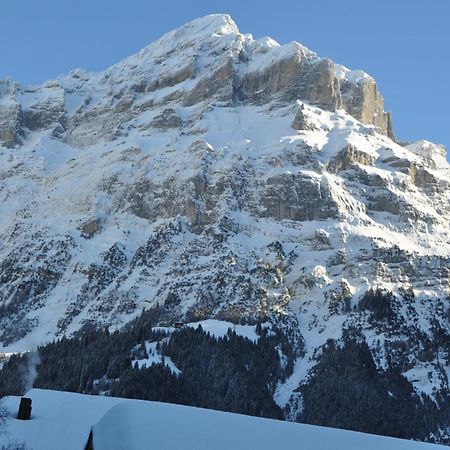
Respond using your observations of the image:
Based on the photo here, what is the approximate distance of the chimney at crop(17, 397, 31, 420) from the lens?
5531 centimetres

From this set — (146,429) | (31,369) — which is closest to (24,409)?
(146,429)

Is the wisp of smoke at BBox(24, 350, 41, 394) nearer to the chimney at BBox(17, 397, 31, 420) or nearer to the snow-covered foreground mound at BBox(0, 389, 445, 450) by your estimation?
the snow-covered foreground mound at BBox(0, 389, 445, 450)

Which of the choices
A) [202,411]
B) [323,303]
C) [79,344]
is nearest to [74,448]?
[202,411]

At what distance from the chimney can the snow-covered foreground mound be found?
0.49 metres

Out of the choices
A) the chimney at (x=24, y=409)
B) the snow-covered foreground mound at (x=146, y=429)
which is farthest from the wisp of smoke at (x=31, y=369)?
the chimney at (x=24, y=409)

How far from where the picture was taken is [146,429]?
52.5 metres

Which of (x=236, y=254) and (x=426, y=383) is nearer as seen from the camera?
(x=426, y=383)

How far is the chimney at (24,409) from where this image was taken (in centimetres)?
5531

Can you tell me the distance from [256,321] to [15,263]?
7001 centimetres

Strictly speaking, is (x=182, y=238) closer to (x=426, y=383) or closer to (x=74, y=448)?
(x=426, y=383)

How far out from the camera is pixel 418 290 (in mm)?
168000

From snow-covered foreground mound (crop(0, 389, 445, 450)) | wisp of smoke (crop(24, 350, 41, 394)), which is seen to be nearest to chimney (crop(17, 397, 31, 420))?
snow-covered foreground mound (crop(0, 389, 445, 450))

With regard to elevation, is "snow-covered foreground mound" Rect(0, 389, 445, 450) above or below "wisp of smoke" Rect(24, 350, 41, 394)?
below

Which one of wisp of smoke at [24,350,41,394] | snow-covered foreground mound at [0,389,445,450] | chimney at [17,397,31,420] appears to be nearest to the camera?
snow-covered foreground mound at [0,389,445,450]
